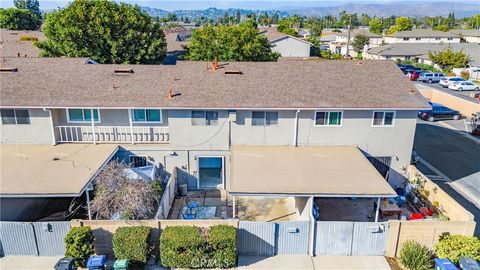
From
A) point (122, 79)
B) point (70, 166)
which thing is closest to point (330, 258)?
point (70, 166)

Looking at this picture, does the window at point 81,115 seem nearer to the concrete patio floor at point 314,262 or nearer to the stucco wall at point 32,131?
the stucco wall at point 32,131

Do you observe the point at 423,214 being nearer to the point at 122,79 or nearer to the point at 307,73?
the point at 307,73

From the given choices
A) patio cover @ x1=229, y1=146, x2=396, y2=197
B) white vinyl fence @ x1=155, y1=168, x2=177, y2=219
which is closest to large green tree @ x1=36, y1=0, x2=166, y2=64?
white vinyl fence @ x1=155, y1=168, x2=177, y2=219

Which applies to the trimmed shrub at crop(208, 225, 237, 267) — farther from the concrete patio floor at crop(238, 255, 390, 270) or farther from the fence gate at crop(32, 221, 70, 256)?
the fence gate at crop(32, 221, 70, 256)

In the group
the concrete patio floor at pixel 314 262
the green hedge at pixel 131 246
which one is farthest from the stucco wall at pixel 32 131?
the concrete patio floor at pixel 314 262

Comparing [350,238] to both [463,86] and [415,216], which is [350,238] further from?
[463,86]

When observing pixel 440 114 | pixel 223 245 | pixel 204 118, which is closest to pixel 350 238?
pixel 223 245

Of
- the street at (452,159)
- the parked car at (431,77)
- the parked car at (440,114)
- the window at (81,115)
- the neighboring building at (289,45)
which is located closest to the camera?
the window at (81,115)
